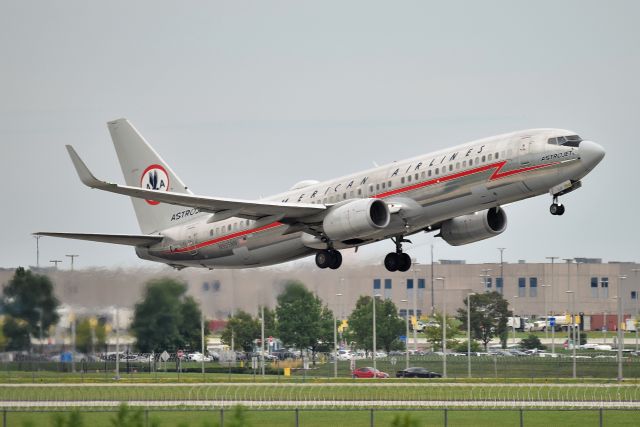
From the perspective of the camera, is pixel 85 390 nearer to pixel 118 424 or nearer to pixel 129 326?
pixel 129 326

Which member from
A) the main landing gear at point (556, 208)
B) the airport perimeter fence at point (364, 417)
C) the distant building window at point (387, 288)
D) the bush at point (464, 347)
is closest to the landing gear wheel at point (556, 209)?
the main landing gear at point (556, 208)

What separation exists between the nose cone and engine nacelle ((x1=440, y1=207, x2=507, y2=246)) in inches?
364

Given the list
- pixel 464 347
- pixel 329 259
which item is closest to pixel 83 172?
pixel 329 259

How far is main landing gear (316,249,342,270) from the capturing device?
66.7 meters

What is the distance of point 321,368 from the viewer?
99.6m

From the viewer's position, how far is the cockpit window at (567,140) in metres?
58.4

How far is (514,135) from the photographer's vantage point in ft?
196

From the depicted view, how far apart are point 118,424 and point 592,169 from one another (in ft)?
95.6

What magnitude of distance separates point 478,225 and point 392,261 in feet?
17.9

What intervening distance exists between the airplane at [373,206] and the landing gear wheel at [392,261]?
5 centimetres

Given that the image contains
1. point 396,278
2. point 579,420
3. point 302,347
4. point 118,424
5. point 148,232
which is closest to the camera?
point 118,424

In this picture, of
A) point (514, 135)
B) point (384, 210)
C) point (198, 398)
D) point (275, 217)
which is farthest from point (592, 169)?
point (198, 398)

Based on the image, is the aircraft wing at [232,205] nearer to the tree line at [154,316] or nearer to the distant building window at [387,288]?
the tree line at [154,316]

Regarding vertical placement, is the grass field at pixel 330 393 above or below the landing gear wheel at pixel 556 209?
below
